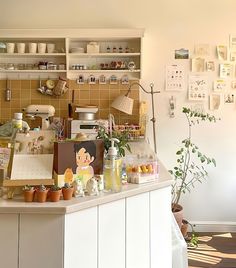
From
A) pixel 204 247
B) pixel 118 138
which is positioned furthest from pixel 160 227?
pixel 204 247

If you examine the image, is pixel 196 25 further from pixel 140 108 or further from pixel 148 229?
pixel 148 229

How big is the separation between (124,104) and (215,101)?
3.32ft

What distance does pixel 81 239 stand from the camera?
1.53m

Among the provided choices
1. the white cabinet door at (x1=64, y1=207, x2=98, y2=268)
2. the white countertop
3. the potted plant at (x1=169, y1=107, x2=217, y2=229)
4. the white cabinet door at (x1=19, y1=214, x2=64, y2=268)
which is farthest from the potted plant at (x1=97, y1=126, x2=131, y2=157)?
the potted plant at (x1=169, y1=107, x2=217, y2=229)

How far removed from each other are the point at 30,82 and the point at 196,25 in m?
1.96

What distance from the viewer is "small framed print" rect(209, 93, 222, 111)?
4.07m

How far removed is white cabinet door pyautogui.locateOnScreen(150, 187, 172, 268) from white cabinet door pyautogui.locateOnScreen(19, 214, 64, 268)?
55 cm

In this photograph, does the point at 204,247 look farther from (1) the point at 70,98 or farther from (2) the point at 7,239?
(2) the point at 7,239

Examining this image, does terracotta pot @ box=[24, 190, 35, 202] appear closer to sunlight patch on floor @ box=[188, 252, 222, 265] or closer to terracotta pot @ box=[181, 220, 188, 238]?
sunlight patch on floor @ box=[188, 252, 222, 265]

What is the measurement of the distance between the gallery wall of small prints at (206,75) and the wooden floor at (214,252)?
1388 mm

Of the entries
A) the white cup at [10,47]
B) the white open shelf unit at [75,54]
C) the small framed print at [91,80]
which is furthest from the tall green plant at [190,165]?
the white cup at [10,47]

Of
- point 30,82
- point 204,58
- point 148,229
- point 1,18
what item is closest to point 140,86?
point 204,58

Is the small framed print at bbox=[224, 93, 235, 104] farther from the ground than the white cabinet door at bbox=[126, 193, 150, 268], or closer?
farther from the ground

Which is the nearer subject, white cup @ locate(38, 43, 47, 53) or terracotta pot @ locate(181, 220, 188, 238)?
terracotta pot @ locate(181, 220, 188, 238)
